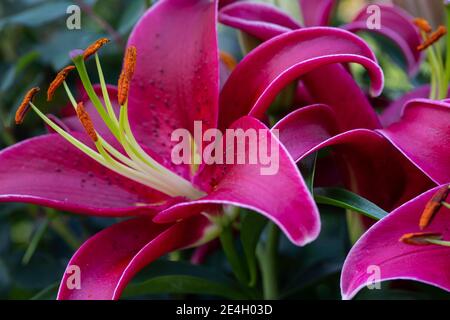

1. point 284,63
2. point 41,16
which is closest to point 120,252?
point 284,63

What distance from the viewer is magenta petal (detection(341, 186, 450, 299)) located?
0.39 metres

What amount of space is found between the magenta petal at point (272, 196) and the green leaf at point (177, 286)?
9 centimetres

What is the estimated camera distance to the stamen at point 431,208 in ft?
1.26

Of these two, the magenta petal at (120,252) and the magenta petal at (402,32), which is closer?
the magenta petal at (120,252)

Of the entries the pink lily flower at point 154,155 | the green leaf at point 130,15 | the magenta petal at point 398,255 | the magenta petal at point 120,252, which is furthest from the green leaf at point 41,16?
the magenta petal at point 398,255

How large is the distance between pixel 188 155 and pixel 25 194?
0.13 m

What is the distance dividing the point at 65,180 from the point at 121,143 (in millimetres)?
54

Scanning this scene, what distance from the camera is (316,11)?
24.5 inches

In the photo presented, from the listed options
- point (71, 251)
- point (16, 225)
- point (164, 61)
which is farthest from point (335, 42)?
point (16, 225)

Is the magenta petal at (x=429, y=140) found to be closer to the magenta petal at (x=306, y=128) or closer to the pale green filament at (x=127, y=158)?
the magenta petal at (x=306, y=128)

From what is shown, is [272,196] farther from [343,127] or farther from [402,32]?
[402,32]

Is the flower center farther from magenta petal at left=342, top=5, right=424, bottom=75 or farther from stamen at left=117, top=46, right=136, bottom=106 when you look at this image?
magenta petal at left=342, top=5, right=424, bottom=75

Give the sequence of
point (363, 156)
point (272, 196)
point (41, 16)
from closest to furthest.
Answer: point (272, 196) < point (363, 156) < point (41, 16)

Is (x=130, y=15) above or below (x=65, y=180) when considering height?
above
